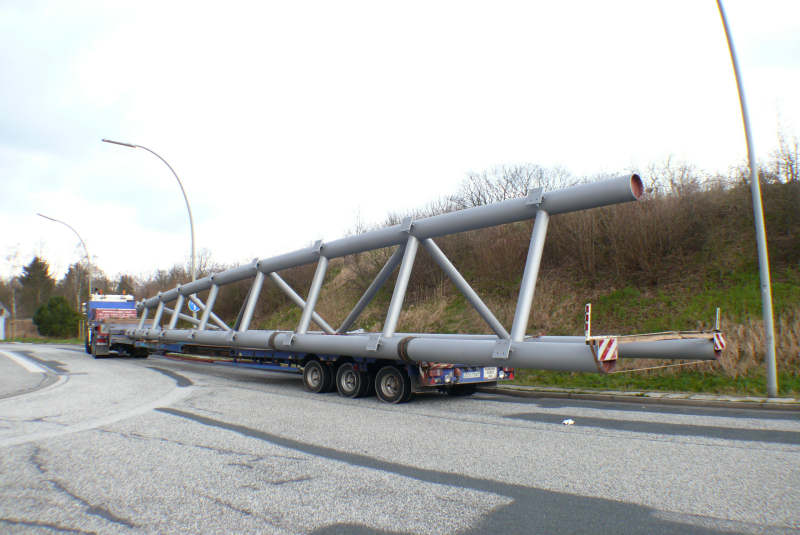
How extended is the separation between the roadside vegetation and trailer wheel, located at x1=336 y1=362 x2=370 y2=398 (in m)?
4.45

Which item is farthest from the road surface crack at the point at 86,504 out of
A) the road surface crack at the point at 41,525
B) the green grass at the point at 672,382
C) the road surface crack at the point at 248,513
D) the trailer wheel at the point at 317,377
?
the green grass at the point at 672,382

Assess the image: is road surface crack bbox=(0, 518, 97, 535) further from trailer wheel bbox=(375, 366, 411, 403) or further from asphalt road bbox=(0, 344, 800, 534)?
trailer wheel bbox=(375, 366, 411, 403)

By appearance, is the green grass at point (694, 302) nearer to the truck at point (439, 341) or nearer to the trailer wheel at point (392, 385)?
the truck at point (439, 341)

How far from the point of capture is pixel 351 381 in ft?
36.7

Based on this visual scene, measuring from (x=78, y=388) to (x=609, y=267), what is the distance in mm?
15043

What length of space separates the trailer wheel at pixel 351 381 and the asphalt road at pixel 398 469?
3.17ft

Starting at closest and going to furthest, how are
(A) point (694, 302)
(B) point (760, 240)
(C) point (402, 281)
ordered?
1. (B) point (760, 240)
2. (C) point (402, 281)
3. (A) point (694, 302)

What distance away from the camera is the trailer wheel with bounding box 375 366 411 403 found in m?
10.1

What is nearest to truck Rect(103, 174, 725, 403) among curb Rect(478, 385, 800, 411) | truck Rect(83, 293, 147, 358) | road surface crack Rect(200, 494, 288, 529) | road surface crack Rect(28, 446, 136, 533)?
curb Rect(478, 385, 800, 411)

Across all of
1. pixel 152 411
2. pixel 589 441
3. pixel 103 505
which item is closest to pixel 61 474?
pixel 103 505

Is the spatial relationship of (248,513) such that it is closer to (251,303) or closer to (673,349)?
(673,349)

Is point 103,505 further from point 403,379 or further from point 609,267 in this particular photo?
point 609,267

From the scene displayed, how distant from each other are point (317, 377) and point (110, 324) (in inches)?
640

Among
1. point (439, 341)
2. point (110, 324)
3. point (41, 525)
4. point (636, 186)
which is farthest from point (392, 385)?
point (110, 324)
